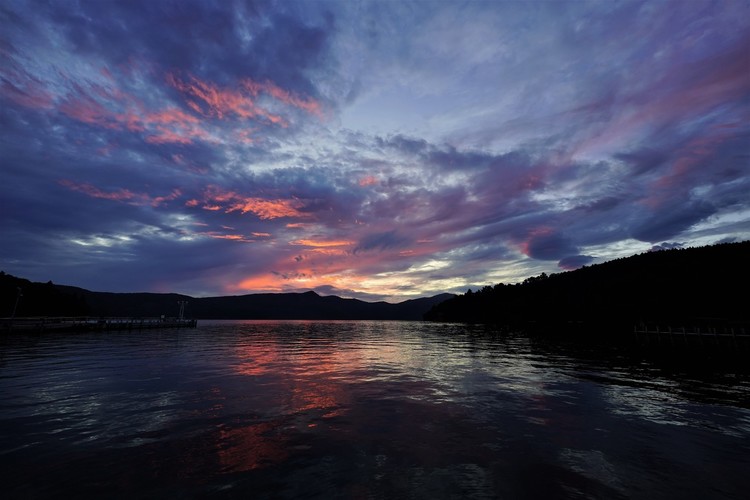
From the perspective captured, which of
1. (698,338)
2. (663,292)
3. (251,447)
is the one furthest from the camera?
(663,292)

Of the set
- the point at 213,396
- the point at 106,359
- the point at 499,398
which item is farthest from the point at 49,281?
the point at 499,398

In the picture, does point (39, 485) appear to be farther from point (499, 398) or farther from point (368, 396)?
point (499, 398)

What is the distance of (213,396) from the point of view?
19.3m

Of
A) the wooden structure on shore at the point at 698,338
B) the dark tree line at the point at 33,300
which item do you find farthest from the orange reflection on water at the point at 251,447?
the dark tree line at the point at 33,300

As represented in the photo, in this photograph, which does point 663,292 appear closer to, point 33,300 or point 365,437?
point 365,437

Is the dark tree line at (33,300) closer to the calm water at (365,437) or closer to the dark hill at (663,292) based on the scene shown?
the calm water at (365,437)

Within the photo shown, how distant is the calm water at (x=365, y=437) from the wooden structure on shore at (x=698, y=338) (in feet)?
118

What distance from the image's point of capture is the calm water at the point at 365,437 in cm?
918

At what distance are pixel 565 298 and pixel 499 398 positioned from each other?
198 m

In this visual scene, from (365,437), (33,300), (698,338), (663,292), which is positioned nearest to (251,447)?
(365,437)

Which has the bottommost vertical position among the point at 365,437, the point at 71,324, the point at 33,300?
the point at 365,437

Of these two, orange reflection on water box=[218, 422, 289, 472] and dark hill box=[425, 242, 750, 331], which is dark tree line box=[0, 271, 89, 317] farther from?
dark hill box=[425, 242, 750, 331]

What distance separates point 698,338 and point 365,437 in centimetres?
6832

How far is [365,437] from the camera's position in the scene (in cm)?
1305
